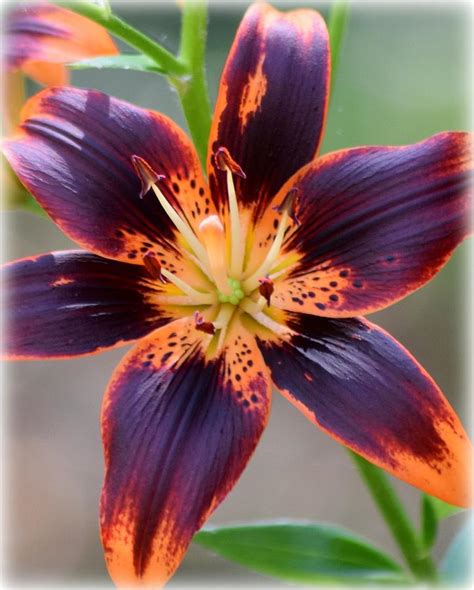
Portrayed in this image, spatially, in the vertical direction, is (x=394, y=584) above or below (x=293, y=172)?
below


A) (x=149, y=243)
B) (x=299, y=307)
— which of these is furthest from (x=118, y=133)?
(x=299, y=307)

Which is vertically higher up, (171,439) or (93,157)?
(93,157)

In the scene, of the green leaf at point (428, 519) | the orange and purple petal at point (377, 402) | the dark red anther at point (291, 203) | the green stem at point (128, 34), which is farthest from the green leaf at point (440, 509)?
the green stem at point (128, 34)

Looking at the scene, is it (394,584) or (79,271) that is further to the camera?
(394,584)

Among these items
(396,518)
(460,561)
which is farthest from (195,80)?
(460,561)

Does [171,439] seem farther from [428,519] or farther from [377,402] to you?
[428,519]

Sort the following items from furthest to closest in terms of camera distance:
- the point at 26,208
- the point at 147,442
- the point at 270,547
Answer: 1. the point at 270,547
2. the point at 26,208
3. the point at 147,442

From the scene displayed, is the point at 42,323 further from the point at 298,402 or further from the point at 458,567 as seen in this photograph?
the point at 458,567
